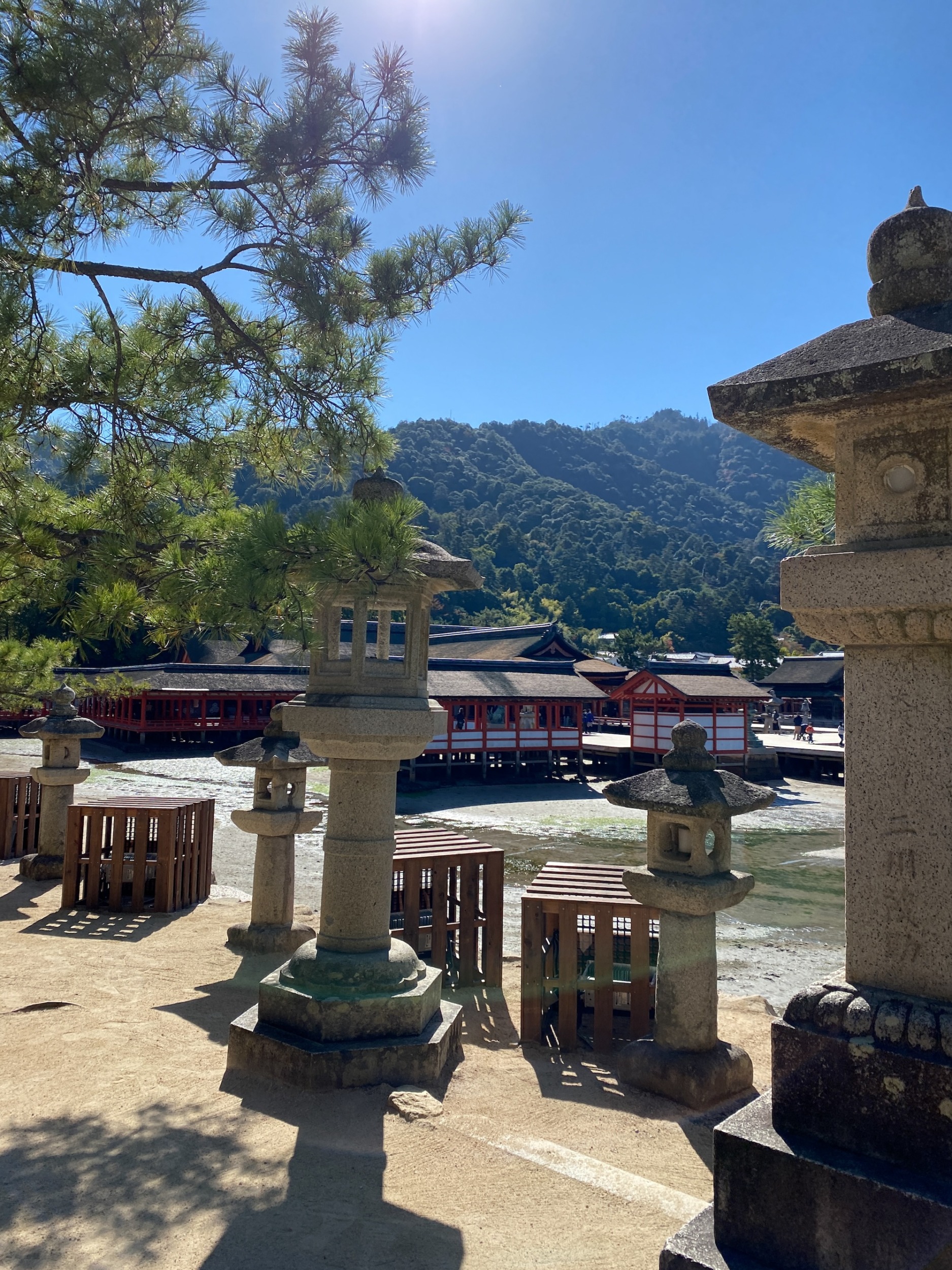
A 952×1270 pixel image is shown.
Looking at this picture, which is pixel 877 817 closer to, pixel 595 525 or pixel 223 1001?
pixel 223 1001

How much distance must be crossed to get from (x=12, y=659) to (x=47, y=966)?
2.26 meters

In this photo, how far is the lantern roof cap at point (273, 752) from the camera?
22.5 ft

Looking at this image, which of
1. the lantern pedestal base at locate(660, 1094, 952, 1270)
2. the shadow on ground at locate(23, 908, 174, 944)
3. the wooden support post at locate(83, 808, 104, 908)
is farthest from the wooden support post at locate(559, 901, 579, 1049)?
the wooden support post at locate(83, 808, 104, 908)

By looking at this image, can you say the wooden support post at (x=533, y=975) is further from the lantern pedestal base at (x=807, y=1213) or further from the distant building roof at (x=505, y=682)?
the distant building roof at (x=505, y=682)

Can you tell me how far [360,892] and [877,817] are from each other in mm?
2789

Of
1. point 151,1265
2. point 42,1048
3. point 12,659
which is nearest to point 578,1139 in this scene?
point 151,1265

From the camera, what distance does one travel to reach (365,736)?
4.28 m

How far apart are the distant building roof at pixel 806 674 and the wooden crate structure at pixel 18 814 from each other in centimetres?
3309

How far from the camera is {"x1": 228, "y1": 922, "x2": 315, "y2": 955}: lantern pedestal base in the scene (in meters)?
6.66

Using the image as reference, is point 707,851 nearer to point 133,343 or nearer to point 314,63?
point 133,343

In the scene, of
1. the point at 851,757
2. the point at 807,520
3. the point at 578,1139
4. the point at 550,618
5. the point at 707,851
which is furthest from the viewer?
the point at 550,618

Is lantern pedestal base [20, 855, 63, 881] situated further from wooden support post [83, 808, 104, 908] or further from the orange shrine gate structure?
the orange shrine gate structure

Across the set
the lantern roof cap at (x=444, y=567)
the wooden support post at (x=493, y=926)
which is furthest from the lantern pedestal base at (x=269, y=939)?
the lantern roof cap at (x=444, y=567)

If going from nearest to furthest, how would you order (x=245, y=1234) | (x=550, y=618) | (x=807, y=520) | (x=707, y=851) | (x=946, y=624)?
(x=946, y=624) < (x=245, y=1234) < (x=807, y=520) < (x=707, y=851) < (x=550, y=618)
